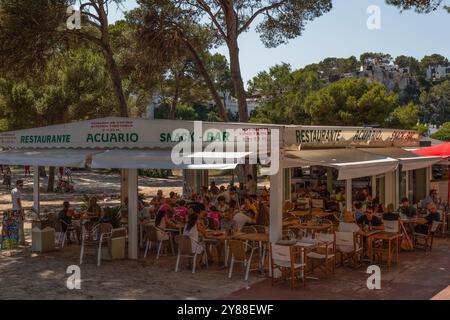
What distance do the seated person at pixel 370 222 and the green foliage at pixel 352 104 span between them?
23064mm

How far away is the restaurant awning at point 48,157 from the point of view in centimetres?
1082

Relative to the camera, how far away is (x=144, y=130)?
10578 mm

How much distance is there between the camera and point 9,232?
1197 cm

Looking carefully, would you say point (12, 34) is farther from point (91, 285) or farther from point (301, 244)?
point (301, 244)

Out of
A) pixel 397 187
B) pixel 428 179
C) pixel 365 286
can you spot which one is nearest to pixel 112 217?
pixel 365 286

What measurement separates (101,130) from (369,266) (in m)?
6.25

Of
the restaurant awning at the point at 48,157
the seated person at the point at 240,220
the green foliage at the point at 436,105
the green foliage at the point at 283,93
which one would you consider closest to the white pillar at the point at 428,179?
the seated person at the point at 240,220

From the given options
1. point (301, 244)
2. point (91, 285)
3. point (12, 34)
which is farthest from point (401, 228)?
point (12, 34)

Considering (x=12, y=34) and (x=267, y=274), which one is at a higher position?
(x=12, y=34)

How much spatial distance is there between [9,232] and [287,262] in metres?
7.07

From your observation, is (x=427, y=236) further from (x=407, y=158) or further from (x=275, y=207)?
(x=275, y=207)

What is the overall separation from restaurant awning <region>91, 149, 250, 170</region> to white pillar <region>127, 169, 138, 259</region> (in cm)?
54

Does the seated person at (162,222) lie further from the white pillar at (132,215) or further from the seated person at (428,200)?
the seated person at (428,200)

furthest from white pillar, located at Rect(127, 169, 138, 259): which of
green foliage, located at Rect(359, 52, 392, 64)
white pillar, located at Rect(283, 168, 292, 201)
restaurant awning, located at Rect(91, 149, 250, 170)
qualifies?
green foliage, located at Rect(359, 52, 392, 64)
